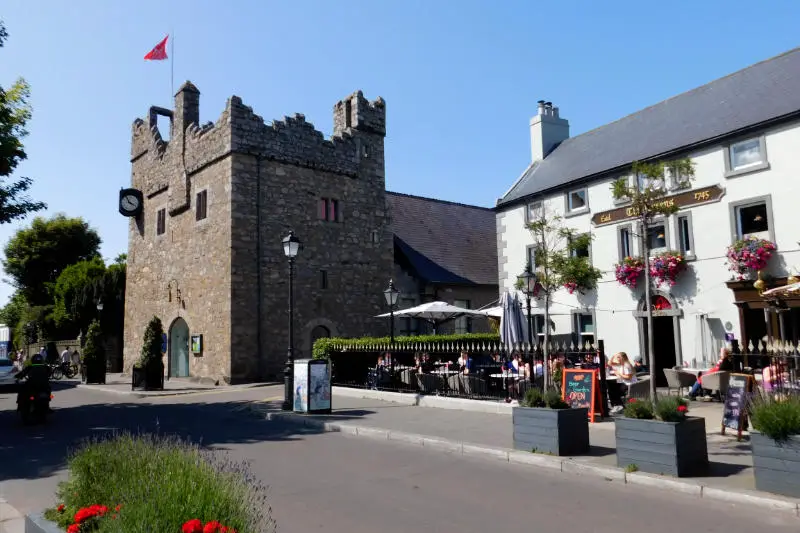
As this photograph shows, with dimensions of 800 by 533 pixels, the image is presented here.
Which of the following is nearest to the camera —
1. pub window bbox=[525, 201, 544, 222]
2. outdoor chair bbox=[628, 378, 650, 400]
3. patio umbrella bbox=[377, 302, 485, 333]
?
outdoor chair bbox=[628, 378, 650, 400]

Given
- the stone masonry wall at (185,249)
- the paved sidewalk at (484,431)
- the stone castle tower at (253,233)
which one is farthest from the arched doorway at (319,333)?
the paved sidewalk at (484,431)

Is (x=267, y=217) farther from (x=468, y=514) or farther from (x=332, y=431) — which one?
(x=468, y=514)

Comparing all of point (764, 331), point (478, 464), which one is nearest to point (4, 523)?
point (478, 464)

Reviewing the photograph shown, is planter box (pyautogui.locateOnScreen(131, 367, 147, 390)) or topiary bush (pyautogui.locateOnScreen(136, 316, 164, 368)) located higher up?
topiary bush (pyautogui.locateOnScreen(136, 316, 164, 368))

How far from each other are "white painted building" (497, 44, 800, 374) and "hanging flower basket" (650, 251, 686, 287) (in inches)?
10.7

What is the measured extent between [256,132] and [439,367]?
1292 cm

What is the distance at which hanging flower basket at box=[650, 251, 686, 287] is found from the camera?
1775 cm

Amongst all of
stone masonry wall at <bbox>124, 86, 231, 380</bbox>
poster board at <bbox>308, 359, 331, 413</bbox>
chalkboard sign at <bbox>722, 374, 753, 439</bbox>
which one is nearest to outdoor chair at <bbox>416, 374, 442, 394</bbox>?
poster board at <bbox>308, 359, 331, 413</bbox>

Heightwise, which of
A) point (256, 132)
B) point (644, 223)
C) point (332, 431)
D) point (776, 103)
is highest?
point (256, 132)

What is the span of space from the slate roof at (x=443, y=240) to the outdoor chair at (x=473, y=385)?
1265 centimetres

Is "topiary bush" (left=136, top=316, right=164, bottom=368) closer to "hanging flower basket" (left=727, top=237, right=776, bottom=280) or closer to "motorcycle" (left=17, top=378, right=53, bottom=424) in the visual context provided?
"motorcycle" (left=17, top=378, right=53, bottom=424)

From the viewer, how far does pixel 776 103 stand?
1686 cm

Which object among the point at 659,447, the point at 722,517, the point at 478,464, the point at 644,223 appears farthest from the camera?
the point at 644,223

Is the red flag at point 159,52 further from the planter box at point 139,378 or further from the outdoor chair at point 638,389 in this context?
the outdoor chair at point 638,389
